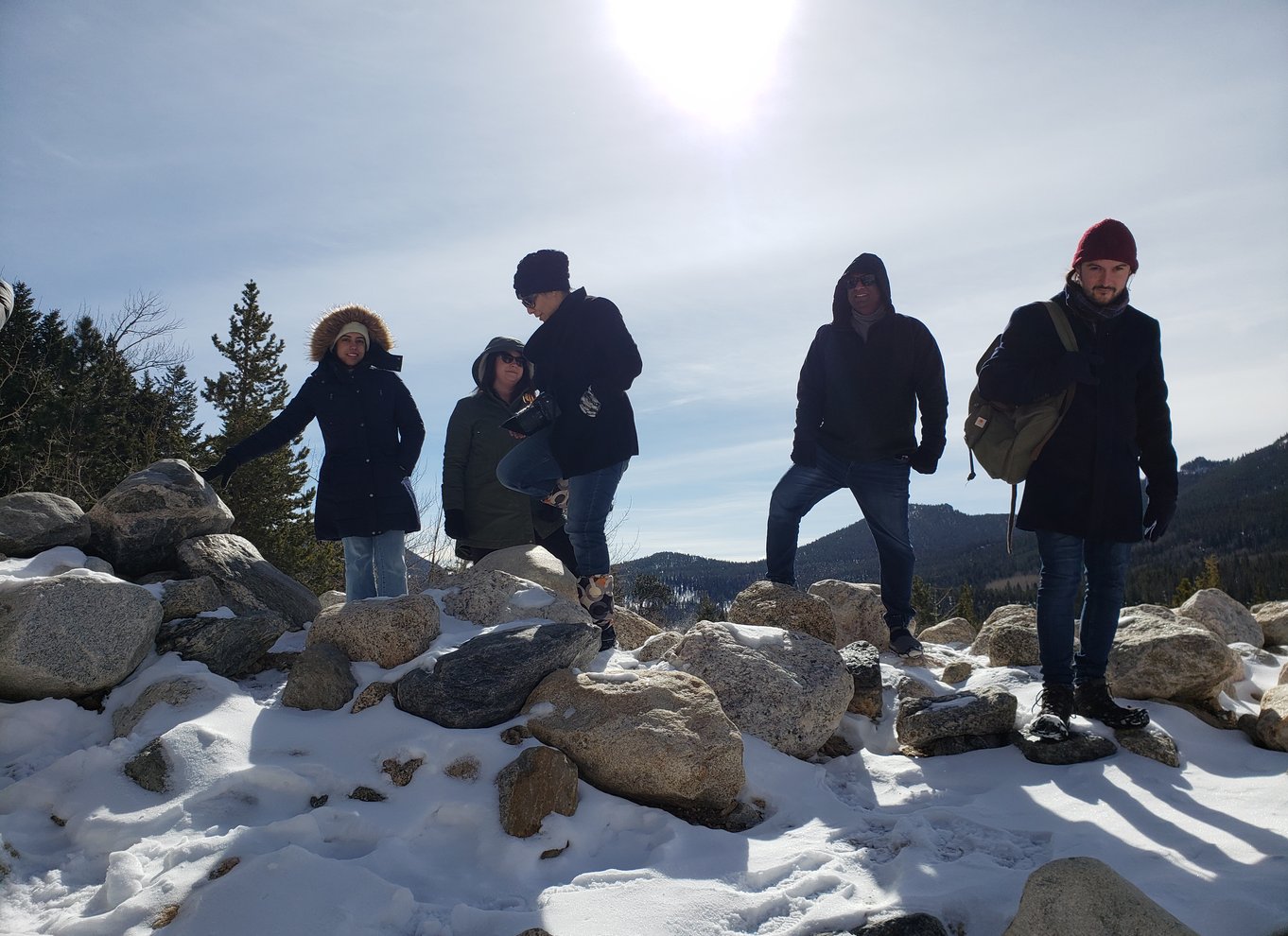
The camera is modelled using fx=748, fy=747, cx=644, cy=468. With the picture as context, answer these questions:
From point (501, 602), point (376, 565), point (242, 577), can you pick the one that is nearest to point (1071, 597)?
point (501, 602)

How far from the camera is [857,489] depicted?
4.77m

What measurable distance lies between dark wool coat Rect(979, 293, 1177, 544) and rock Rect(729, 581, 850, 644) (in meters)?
1.49

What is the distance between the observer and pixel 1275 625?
22.1 ft

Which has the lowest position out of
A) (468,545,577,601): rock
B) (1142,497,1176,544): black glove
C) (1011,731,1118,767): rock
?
(1011,731,1118,767): rock

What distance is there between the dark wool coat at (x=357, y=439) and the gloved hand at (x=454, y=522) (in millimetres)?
676

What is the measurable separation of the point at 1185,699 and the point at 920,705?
1.63 m

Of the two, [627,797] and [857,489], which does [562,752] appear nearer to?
[627,797]

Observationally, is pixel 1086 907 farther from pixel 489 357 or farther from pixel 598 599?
pixel 489 357

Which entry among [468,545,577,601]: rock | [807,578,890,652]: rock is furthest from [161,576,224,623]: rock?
[807,578,890,652]: rock

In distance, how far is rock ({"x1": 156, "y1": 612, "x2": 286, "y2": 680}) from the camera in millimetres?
4039

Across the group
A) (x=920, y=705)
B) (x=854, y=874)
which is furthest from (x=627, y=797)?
(x=920, y=705)

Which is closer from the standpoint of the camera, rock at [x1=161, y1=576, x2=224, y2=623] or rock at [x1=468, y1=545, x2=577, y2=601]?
rock at [x1=161, y1=576, x2=224, y2=623]

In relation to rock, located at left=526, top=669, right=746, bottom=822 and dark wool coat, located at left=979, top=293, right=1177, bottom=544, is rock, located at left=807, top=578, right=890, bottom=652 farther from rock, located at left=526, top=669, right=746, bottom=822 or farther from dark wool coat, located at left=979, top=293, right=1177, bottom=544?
rock, located at left=526, top=669, right=746, bottom=822

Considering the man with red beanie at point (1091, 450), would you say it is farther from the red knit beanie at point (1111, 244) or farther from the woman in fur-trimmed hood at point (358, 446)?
the woman in fur-trimmed hood at point (358, 446)
